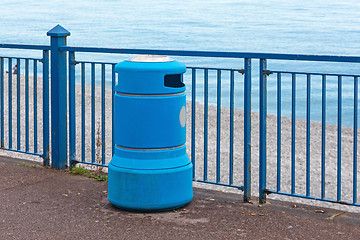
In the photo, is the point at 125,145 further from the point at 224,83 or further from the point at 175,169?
the point at 224,83

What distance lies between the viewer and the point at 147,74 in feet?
17.1

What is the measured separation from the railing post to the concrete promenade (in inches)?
29.5

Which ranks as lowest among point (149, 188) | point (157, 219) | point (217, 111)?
point (157, 219)

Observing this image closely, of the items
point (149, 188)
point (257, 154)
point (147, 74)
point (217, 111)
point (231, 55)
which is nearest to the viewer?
point (147, 74)

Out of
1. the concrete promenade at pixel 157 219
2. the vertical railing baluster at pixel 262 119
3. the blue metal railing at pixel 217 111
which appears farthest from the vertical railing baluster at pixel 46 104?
the vertical railing baluster at pixel 262 119

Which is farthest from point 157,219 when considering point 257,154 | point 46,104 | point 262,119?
point 257,154

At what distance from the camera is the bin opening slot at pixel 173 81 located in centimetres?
552

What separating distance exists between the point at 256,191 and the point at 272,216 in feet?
9.85

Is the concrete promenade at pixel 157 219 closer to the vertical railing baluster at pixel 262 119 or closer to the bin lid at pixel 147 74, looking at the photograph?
the vertical railing baluster at pixel 262 119

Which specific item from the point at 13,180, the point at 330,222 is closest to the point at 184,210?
the point at 330,222

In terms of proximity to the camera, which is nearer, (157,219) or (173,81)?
(157,219)

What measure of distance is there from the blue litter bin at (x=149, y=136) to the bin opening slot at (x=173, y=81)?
47 mm

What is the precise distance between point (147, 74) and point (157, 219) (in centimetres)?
123

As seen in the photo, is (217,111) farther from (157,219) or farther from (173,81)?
(157,219)
